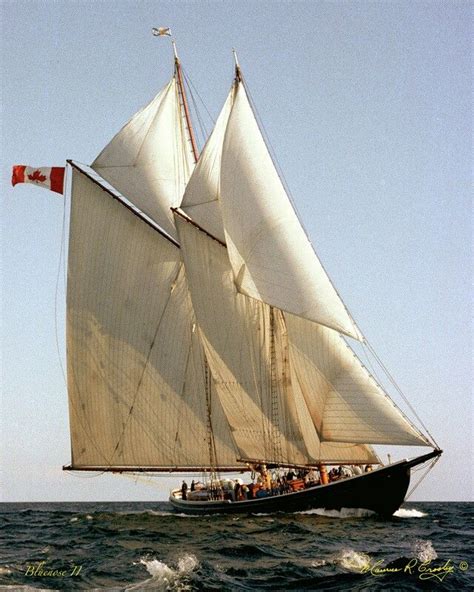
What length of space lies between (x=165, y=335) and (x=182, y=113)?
15.4m

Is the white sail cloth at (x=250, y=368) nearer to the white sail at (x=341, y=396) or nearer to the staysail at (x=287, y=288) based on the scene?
the staysail at (x=287, y=288)

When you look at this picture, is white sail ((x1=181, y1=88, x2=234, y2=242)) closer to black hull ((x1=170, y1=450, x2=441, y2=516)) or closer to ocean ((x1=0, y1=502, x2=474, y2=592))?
black hull ((x1=170, y1=450, x2=441, y2=516))

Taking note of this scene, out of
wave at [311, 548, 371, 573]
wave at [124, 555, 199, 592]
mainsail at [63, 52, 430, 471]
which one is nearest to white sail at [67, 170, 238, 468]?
mainsail at [63, 52, 430, 471]

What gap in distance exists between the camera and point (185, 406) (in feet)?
156

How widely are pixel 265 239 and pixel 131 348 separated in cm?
1199

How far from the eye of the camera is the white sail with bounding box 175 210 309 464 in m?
43.5

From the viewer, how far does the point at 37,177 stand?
5216 centimetres

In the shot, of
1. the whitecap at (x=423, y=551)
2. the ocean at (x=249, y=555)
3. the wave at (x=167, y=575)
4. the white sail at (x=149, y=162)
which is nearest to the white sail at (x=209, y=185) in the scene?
the white sail at (x=149, y=162)

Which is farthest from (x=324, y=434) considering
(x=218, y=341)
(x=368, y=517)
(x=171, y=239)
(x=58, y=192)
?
→ (x=58, y=192)

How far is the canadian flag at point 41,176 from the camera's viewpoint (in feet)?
169

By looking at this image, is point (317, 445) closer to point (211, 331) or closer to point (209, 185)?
point (211, 331)

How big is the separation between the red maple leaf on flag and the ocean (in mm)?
22006

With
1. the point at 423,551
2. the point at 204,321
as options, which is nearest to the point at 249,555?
the point at 423,551

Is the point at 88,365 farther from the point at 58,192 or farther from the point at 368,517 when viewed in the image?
the point at 368,517
